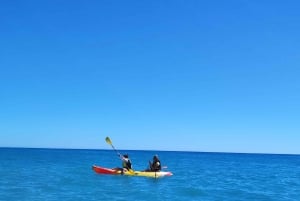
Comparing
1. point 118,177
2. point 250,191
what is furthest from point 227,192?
point 118,177

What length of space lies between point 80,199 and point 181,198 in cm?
505

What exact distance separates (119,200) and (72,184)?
622cm

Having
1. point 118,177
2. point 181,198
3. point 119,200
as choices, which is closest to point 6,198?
point 119,200

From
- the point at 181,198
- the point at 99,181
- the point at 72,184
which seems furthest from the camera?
the point at 99,181

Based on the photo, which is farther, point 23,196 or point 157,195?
point 157,195

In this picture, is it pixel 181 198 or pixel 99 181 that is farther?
pixel 99 181

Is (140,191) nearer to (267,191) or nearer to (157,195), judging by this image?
(157,195)

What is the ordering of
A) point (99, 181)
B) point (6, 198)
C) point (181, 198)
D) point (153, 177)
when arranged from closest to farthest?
point (6, 198), point (181, 198), point (99, 181), point (153, 177)

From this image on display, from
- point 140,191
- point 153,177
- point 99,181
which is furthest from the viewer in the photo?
point 153,177

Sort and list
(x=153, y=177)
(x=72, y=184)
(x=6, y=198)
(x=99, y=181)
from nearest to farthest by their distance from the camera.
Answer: (x=6, y=198)
(x=72, y=184)
(x=99, y=181)
(x=153, y=177)

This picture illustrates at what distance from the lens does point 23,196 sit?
1934 cm

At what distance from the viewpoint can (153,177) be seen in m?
29.3

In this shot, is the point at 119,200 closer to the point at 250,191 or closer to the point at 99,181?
the point at 99,181

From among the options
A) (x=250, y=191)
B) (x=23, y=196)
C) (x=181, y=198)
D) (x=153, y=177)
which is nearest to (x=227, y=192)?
(x=250, y=191)
